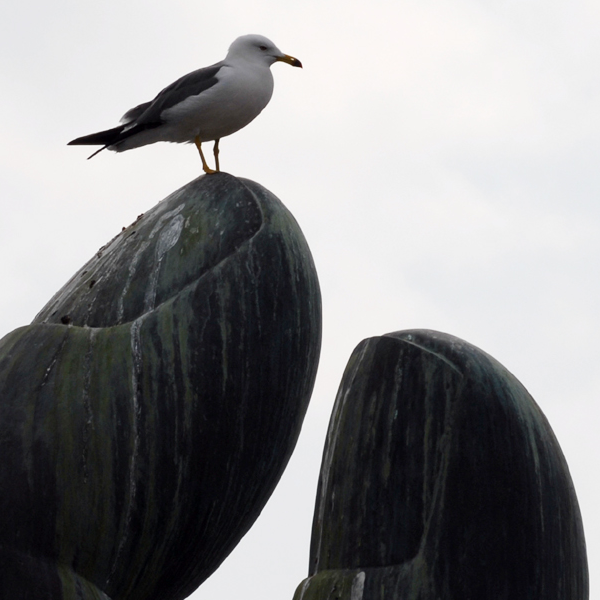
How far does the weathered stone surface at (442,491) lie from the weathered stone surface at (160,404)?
1.57 ft

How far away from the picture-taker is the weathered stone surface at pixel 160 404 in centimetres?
686

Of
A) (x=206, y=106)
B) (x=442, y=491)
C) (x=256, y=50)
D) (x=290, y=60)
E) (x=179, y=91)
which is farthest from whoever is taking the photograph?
(x=290, y=60)

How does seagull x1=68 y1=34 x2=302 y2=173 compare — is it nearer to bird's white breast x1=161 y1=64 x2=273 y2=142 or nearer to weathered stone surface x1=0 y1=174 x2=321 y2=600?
bird's white breast x1=161 y1=64 x2=273 y2=142

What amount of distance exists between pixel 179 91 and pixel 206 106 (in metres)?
0.24

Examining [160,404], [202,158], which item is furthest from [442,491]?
[202,158]

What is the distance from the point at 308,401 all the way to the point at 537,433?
129cm

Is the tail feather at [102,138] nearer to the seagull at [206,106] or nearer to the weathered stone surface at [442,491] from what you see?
the seagull at [206,106]

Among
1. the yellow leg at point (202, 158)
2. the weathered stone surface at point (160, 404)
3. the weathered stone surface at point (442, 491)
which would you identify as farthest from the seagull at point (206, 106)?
the weathered stone surface at point (442, 491)

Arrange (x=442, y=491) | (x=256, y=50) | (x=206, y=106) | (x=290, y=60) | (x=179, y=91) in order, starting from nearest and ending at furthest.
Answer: (x=442, y=491) → (x=206, y=106) → (x=179, y=91) → (x=256, y=50) → (x=290, y=60)

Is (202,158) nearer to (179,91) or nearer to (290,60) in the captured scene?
(179,91)

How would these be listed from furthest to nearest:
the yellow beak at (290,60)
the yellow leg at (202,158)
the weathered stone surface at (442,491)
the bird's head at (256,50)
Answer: the yellow beak at (290,60)
the bird's head at (256,50)
the yellow leg at (202,158)
the weathered stone surface at (442,491)

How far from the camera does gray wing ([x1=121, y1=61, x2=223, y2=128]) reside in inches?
335

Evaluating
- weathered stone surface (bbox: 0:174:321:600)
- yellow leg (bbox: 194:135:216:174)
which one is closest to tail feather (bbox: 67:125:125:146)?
yellow leg (bbox: 194:135:216:174)

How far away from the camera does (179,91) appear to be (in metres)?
8.57
